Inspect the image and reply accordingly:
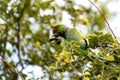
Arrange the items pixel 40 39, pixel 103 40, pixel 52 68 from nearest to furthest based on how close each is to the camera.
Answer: pixel 103 40, pixel 52 68, pixel 40 39

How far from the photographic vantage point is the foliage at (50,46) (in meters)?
1.92

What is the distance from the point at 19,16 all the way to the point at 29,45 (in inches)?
13.6

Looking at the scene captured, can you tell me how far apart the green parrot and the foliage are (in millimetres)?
34

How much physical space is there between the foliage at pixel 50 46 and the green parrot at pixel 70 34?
0.03 meters

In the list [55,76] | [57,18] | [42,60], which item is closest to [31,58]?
[42,60]

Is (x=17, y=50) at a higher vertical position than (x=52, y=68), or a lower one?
higher

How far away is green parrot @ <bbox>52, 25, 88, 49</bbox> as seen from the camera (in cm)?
205

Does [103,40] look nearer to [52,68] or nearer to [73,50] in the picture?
[73,50]

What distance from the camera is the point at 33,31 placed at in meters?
3.80

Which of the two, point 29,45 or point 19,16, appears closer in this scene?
point 19,16

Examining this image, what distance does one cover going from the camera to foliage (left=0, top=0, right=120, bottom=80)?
192cm

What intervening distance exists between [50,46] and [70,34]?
1.28 meters

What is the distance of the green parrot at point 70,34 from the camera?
6.73ft

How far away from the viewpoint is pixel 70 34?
2102 millimetres
